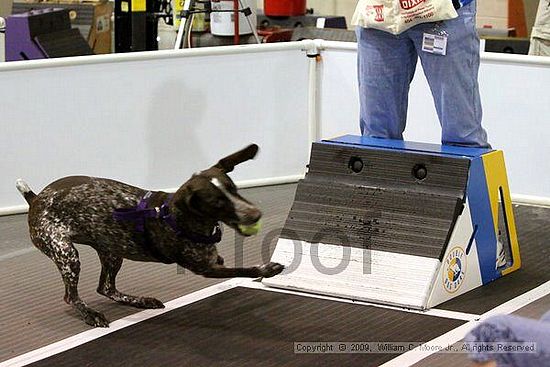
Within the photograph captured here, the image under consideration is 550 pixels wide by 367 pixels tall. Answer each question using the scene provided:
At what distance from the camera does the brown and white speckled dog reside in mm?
3150

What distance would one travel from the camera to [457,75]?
12.4 feet

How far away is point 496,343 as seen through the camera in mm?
1563

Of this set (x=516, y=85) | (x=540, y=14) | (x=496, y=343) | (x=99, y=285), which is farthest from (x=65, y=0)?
(x=496, y=343)

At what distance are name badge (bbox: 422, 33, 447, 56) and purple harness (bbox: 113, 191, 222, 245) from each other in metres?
1.03

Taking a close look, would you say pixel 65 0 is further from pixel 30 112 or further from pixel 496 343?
pixel 496 343

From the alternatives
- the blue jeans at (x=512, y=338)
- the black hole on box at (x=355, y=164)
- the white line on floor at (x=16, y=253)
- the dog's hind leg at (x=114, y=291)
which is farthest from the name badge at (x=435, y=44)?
the blue jeans at (x=512, y=338)

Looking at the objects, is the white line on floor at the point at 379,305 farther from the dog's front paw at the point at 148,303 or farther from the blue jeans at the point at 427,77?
the blue jeans at the point at 427,77

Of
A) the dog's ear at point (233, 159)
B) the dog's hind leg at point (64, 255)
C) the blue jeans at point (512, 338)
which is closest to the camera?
the blue jeans at point (512, 338)

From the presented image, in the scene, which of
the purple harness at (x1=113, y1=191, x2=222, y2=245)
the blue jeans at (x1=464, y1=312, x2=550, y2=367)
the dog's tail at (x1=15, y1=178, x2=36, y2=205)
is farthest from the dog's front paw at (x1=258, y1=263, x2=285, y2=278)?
the blue jeans at (x1=464, y1=312, x2=550, y2=367)

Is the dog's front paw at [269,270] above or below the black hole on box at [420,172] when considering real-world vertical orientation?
below

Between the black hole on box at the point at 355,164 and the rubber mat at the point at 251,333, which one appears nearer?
the rubber mat at the point at 251,333

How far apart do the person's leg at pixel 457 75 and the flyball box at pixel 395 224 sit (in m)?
0.08

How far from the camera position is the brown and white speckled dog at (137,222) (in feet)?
10.3

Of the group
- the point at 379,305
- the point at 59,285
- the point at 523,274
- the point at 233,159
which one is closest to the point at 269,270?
the point at 233,159
